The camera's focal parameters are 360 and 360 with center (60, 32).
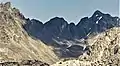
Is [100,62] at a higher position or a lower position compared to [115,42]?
lower

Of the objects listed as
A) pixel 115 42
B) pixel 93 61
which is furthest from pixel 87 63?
pixel 115 42

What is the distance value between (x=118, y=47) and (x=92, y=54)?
833 centimetres

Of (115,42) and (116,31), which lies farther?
(116,31)

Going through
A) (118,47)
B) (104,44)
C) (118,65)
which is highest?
(104,44)

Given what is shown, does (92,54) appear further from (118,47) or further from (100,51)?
(118,47)

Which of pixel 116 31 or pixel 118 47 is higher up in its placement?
pixel 116 31

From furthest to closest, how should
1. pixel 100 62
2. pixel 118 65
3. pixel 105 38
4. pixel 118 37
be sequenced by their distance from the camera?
1. pixel 105 38
2. pixel 118 37
3. pixel 100 62
4. pixel 118 65

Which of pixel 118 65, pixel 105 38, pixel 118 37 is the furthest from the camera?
pixel 105 38

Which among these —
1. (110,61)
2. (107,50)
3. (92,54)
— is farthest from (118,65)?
(92,54)

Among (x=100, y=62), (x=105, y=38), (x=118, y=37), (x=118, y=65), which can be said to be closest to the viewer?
(x=118, y=65)

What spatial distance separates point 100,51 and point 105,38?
4074 mm

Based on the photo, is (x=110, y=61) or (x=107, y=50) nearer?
(x=110, y=61)

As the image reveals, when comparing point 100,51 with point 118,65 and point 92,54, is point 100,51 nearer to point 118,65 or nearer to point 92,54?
point 92,54

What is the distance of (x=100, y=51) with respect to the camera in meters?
66.2
